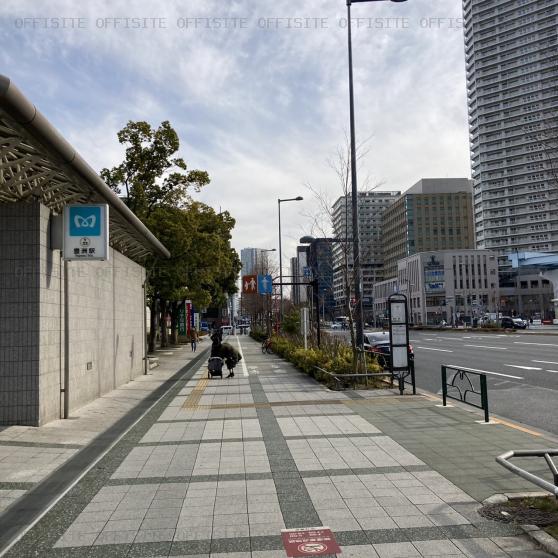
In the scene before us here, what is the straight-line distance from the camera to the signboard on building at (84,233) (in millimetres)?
9805

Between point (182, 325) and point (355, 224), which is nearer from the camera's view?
point (355, 224)

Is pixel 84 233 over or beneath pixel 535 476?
over

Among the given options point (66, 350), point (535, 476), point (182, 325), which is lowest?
point (535, 476)

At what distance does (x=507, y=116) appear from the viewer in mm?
138125

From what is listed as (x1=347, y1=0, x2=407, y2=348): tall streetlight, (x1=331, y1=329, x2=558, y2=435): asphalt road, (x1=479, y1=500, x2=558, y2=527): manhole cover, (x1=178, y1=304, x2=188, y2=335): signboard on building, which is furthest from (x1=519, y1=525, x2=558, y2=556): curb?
(x1=178, y1=304, x2=188, y2=335): signboard on building

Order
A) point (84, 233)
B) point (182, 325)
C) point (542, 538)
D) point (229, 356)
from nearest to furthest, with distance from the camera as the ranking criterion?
point (542, 538) < point (84, 233) < point (229, 356) < point (182, 325)

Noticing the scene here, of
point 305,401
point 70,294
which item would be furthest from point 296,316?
point 70,294

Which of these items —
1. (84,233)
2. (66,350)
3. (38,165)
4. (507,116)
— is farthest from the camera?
(507,116)

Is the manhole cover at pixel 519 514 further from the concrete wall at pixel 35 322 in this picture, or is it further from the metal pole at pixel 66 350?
the metal pole at pixel 66 350

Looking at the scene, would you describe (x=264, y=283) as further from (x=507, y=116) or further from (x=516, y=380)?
(x=507, y=116)

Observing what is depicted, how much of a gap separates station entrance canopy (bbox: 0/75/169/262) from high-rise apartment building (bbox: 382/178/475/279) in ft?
400

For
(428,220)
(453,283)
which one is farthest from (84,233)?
(428,220)

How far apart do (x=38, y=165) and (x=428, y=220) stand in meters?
130

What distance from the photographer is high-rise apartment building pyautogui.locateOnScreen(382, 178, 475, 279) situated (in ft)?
431
